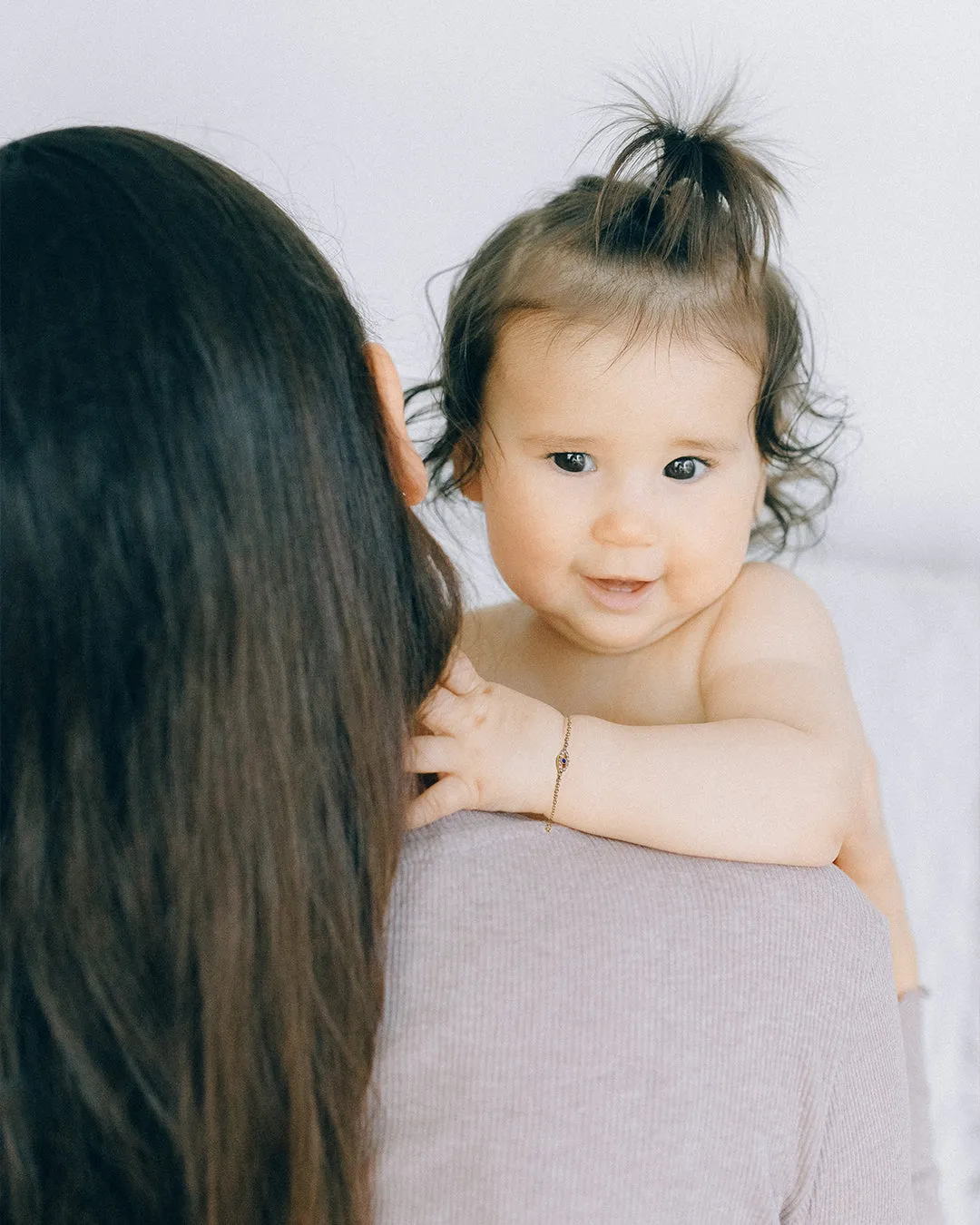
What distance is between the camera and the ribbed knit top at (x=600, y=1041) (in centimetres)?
65

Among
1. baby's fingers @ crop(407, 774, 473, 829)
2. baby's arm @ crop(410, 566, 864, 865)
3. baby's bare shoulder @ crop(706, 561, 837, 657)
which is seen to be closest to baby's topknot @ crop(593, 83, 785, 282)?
baby's bare shoulder @ crop(706, 561, 837, 657)

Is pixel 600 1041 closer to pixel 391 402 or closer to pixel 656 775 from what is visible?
→ pixel 656 775

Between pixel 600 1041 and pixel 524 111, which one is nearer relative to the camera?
pixel 600 1041

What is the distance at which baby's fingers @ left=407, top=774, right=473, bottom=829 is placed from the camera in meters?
0.72

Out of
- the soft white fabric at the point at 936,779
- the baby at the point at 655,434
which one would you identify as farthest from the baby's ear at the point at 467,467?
the soft white fabric at the point at 936,779

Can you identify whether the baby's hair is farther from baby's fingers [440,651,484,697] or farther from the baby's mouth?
baby's fingers [440,651,484,697]

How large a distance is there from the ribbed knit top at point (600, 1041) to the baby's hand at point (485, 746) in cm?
9

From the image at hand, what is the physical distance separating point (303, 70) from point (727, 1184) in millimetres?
1651

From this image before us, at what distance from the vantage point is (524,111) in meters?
1.81

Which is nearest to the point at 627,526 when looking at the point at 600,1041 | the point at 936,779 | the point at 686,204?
the point at 686,204

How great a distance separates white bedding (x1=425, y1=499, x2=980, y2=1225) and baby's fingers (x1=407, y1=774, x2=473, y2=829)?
1.05 feet

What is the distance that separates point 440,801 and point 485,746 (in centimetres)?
7

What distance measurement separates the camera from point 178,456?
0.57m

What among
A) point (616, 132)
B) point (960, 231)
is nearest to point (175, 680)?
point (616, 132)
